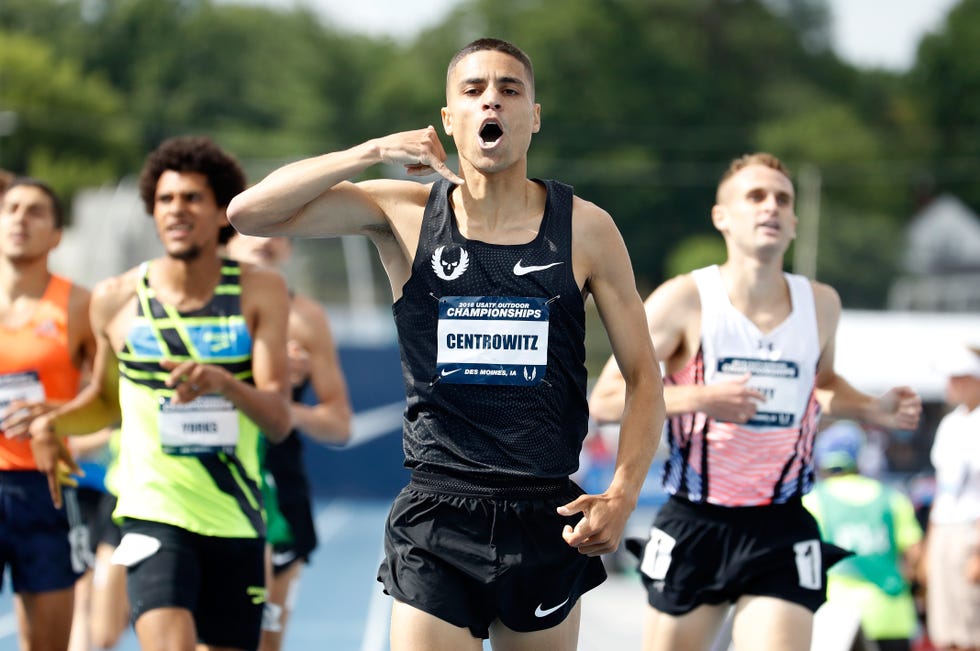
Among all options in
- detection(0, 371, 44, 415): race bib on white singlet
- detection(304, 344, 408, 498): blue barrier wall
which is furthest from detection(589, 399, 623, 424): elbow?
detection(304, 344, 408, 498): blue barrier wall

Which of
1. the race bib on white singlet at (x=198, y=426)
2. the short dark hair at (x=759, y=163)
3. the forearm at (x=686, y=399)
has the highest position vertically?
the short dark hair at (x=759, y=163)

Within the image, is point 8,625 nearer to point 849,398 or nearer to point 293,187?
point 849,398

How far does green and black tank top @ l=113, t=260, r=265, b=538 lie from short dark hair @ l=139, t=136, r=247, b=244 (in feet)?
1.46

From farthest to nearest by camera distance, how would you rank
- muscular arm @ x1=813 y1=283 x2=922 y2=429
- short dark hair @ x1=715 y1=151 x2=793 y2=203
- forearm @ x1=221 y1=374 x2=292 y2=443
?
short dark hair @ x1=715 y1=151 x2=793 y2=203
muscular arm @ x1=813 y1=283 x2=922 y2=429
forearm @ x1=221 y1=374 x2=292 y2=443

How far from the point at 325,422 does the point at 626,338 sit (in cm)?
330

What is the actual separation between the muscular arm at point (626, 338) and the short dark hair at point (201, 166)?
209 cm

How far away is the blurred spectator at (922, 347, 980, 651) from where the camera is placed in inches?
340

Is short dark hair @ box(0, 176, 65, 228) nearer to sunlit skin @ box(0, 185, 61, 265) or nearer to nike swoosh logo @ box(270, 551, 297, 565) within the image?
sunlit skin @ box(0, 185, 61, 265)

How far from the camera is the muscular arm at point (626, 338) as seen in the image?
4.04 m

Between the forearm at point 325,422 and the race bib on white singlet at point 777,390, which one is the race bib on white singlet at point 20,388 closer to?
the forearm at point 325,422

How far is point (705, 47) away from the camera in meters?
68.6

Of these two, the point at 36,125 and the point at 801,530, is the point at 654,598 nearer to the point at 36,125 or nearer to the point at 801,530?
the point at 801,530

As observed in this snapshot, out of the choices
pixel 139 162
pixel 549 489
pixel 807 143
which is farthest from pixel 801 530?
pixel 139 162

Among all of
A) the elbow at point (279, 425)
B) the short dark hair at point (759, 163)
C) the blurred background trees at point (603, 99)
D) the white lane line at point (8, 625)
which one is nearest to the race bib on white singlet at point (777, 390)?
the short dark hair at point (759, 163)
